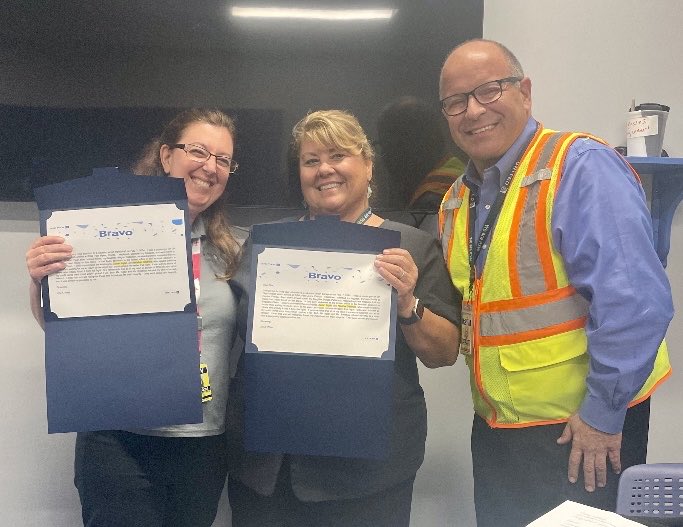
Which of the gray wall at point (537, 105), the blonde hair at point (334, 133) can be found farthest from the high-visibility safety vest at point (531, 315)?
the gray wall at point (537, 105)

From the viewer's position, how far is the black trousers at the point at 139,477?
1370 millimetres

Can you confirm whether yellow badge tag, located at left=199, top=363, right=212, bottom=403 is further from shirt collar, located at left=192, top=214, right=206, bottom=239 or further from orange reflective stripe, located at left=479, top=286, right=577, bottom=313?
orange reflective stripe, located at left=479, top=286, right=577, bottom=313

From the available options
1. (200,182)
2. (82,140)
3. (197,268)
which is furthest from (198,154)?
(82,140)

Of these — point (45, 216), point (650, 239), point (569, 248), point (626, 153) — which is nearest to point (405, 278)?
point (569, 248)

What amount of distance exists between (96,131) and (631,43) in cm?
191

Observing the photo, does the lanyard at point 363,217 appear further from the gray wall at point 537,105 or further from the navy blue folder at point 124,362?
the gray wall at point 537,105

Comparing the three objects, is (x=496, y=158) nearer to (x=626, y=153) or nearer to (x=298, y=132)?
(x=298, y=132)

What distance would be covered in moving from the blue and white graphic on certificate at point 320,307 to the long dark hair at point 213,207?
0.80 feet

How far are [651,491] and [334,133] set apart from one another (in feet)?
3.57

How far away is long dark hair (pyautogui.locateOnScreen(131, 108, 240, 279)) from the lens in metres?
1.49

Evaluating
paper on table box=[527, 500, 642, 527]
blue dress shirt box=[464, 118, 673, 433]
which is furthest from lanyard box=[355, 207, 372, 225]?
paper on table box=[527, 500, 642, 527]

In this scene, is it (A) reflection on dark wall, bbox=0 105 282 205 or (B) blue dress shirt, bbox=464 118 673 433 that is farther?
(A) reflection on dark wall, bbox=0 105 282 205

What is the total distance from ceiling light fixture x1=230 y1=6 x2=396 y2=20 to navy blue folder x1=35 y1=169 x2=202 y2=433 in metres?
0.88

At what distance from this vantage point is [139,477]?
1.37 metres
